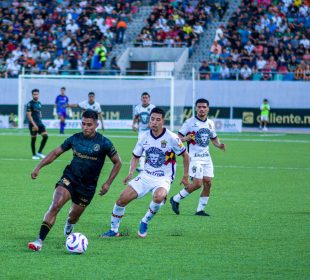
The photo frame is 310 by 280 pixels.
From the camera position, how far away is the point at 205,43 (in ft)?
169

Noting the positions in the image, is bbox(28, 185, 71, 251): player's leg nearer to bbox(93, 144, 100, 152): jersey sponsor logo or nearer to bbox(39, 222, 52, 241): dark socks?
bbox(39, 222, 52, 241): dark socks

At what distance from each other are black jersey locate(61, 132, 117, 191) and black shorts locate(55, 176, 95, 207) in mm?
57

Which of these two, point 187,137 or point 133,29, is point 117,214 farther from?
point 133,29

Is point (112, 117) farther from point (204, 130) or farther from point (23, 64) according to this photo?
point (204, 130)

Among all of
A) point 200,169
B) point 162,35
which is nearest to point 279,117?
point 162,35

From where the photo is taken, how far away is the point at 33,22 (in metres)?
54.2

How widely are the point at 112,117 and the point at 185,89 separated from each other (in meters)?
4.54

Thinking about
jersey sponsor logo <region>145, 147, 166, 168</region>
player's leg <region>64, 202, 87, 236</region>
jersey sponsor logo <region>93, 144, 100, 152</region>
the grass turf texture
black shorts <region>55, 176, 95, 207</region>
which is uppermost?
jersey sponsor logo <region>93, 144, 100, 152</region>

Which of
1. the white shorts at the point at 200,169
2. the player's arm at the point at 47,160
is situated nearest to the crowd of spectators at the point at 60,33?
the white shorts at the point at 200,169

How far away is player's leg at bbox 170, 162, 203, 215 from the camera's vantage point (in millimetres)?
15570

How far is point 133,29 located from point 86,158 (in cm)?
4284

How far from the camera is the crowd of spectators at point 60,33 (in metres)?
50.3

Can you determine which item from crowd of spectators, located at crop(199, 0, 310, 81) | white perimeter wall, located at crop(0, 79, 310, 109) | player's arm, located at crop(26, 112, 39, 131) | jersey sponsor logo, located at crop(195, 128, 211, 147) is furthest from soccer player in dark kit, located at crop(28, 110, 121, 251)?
crowd of spectators, located at crop(199, 0, 310, 81)

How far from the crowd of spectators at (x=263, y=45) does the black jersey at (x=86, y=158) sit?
120 feet
